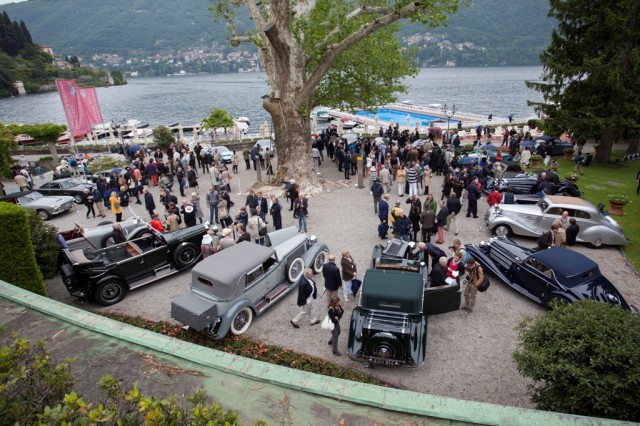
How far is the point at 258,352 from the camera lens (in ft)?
27.0

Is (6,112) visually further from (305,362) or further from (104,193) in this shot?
(305,362)

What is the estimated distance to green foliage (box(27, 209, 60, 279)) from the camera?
36.9 ft

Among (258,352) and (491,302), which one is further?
(491,302)

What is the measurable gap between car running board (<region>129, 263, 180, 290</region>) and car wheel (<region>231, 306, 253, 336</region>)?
366cm

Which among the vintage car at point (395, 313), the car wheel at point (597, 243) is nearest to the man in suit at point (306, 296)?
the vintage car at point (395, 313)

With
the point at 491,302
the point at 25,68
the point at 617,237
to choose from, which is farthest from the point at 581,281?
the point at 25,68

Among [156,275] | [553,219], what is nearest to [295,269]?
[156,275]

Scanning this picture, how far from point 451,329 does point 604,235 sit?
7.59m

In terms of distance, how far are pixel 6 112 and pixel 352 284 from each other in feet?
377

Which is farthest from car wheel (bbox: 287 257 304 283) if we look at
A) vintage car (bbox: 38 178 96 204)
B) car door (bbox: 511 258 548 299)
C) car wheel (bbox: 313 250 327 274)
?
vintage car (bbox: 38 178 96 204)

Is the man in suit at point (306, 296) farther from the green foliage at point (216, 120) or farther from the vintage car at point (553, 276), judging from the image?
the green foliage at point (216, 120)

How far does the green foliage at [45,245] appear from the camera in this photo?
443 inches

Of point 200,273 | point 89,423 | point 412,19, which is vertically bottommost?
point 200,273

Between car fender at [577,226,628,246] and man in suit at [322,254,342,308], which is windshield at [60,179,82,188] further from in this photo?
car fender at [577,226,628,246]
